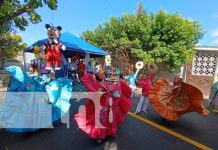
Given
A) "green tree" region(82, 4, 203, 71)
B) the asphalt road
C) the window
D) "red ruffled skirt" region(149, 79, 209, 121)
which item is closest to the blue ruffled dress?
the asphalt road

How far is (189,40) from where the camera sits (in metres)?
14.0

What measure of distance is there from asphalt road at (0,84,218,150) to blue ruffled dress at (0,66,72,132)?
213 mm

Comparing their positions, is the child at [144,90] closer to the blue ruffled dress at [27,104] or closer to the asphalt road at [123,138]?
the asphalt road at [123,138]

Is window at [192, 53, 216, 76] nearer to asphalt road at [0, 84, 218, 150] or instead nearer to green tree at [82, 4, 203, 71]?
green tree at [82, 4, 203, 71]

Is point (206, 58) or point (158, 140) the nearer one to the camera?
point (158, 140)

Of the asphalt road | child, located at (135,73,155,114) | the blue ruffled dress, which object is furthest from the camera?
child, located at (135,73,155,114)

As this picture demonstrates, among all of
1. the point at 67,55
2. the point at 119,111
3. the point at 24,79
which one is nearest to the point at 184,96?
the point at 119,111

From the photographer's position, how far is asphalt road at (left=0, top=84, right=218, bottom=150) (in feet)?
11.9

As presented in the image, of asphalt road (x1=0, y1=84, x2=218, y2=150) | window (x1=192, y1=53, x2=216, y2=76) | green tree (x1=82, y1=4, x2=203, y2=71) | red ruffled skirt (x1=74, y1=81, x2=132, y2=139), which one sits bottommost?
asphalt road (x1=0, y1=84, x2=218, y2=150)

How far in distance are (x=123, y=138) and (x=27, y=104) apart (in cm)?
199

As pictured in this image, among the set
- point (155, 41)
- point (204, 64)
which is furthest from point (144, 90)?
point (204, 64)

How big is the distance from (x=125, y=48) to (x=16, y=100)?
35.9 ft

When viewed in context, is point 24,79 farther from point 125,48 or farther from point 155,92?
point 125,48

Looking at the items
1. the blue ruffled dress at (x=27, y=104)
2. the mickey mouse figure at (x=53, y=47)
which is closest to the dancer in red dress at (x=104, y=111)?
the blue ruffled dress at (x=27, y=104)
